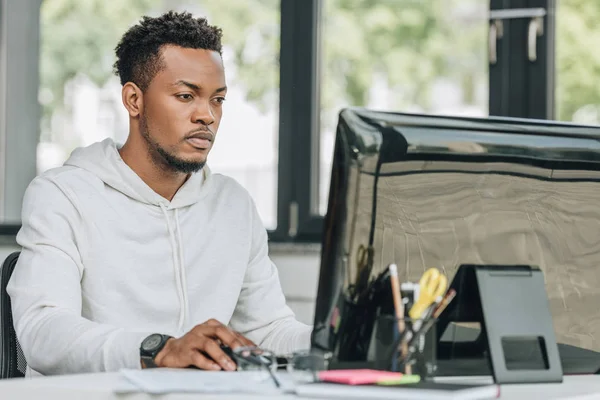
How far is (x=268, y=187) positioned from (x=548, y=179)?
83.1 inches

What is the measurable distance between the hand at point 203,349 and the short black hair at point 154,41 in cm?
72

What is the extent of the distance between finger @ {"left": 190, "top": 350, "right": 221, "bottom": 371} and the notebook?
0.79 feet

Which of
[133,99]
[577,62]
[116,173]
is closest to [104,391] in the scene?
[116,173]

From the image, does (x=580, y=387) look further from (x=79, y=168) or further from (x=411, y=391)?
(x=79, y=168)

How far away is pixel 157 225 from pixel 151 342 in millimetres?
496

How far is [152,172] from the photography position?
6.21ft

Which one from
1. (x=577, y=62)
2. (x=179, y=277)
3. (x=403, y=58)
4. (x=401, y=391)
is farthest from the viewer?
(x=403, y=58)

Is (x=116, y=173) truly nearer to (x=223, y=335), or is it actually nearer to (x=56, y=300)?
(x=56, y=300)

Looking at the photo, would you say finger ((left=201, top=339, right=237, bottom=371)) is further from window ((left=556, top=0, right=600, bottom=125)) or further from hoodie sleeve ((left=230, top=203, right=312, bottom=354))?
window ((left=556, top=0, right=600, bottom=125))

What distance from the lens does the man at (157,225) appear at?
5.45ft

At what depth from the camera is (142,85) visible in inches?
75.2

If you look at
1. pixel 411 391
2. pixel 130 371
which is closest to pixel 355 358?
pixel 411 391

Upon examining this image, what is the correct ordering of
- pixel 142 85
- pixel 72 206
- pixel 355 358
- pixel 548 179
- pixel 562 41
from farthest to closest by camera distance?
pixel 562 41 < pixel 142 85 < pixel 72 206 < pixel 548 179 < pixel 355 358

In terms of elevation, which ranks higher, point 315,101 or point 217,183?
point 315,101
